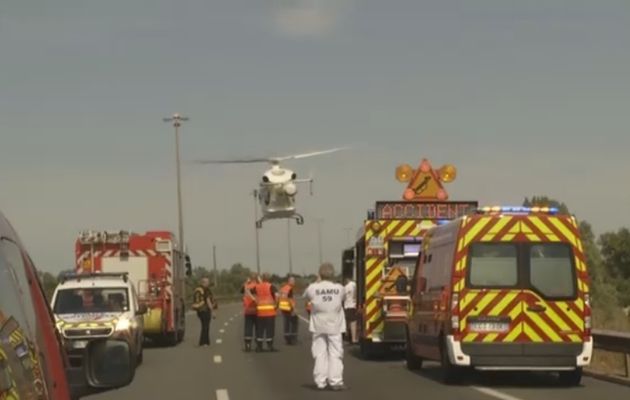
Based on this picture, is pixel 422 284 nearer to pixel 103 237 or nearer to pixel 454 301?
pixel 454 301

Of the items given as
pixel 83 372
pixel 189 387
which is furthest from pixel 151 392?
pixel 83 372

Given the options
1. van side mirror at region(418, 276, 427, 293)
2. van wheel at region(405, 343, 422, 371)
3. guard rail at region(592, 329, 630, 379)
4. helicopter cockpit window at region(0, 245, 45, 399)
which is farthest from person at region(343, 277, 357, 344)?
helicopter cockpit window at region(0, 245, 45, 399)

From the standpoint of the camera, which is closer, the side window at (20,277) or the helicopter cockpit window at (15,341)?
the helicopter cockpit window at (15,341)

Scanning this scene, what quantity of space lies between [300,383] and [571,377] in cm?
393

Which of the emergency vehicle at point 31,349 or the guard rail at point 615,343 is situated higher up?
the emergency vehicle at point 31,349

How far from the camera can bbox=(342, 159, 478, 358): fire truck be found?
22.2 meters

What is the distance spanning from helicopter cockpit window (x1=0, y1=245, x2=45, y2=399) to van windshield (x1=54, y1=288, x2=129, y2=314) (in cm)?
1794

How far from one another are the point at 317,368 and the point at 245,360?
6.81m

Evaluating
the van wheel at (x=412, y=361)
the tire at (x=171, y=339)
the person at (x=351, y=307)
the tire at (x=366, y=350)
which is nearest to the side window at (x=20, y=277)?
the van wheel at (x=412, y=361)

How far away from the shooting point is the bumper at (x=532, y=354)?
53.7 ft

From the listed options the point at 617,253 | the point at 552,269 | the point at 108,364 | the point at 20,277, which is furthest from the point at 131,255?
→ the point at 617,253

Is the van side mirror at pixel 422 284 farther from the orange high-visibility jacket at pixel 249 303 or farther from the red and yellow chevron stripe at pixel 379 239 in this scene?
the orange high-visibility jacket at pixel 249 303

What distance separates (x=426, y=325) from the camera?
18.3 meters

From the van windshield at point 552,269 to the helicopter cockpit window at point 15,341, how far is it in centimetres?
1328
